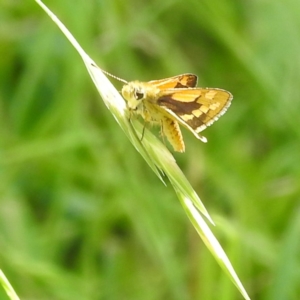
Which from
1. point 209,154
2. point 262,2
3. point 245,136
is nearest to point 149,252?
point 209,154

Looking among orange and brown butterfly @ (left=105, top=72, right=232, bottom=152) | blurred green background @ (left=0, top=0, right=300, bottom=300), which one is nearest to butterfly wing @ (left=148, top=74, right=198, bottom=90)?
orange and brown butterfly @ (left=105, top=72, right=232, bottom=152)

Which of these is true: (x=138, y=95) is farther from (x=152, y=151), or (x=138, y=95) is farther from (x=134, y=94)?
(x=152, y=151)

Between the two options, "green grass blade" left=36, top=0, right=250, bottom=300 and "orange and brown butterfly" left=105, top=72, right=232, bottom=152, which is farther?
"orange and brown butterfly" left=105, top=72, right=232, bottom=152

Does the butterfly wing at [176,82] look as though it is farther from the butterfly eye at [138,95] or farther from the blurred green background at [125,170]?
the blurred green background at [125,170]

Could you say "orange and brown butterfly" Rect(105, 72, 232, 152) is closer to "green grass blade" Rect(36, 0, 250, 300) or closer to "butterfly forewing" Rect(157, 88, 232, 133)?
"butterfly forewing" Rect(157, 88, 232, 133)

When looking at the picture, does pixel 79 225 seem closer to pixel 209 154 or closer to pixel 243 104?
pixel 209 154

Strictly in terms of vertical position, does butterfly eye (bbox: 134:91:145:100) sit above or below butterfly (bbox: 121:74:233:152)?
above

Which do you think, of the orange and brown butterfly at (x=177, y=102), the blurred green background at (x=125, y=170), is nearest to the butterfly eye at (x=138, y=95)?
the orange and brown butterfly at (x=177, y=102)
